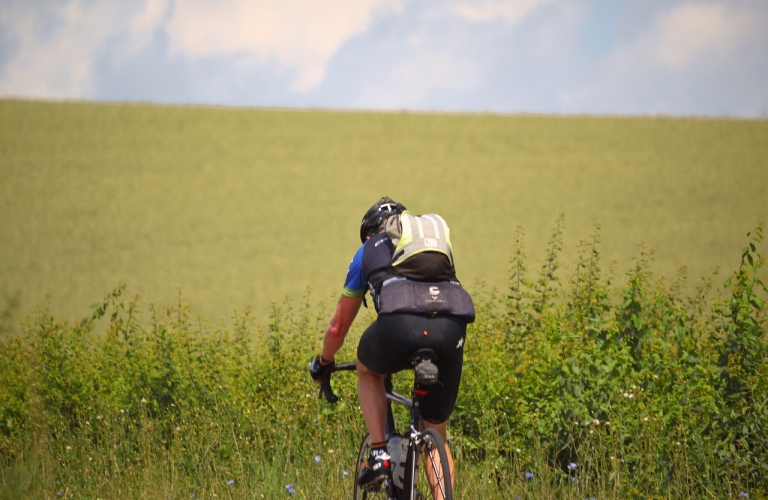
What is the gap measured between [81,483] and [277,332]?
6.08 ft

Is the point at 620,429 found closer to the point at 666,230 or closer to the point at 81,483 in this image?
the point at 81,483

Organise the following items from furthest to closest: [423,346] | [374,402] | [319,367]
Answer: [319,367] < [374,402] < [423,346]

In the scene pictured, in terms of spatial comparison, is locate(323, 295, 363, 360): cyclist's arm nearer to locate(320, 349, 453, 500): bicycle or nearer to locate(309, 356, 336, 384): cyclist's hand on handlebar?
locate(309, 356, 336, 384): cyclist's hand on handlebar

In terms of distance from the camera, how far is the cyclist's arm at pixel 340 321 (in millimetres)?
3676

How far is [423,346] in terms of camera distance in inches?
128

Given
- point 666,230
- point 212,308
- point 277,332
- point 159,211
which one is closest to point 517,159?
point 666,230

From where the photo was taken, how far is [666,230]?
20.8m

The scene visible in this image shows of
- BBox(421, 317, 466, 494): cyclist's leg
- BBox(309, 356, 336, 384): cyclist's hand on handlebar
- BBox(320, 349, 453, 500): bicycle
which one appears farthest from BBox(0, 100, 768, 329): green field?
BBox(421, 317, 466, 494): cyclist's leg

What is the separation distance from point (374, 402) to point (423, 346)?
638 mm

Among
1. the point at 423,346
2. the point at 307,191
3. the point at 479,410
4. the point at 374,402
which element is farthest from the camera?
the point at 307,191

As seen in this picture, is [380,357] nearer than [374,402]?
Yes

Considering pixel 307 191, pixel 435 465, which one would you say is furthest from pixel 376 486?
pixel 307 191

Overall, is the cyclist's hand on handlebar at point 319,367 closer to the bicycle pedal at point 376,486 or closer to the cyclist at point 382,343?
the cyclist at point 382,343

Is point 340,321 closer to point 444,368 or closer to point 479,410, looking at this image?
point 444,368
